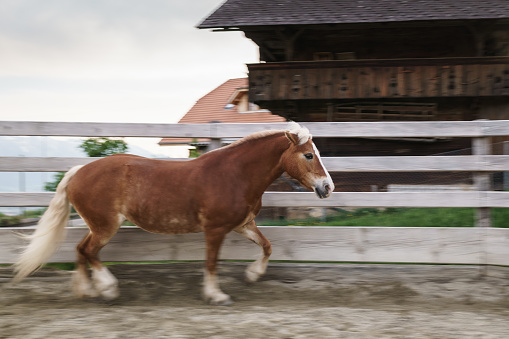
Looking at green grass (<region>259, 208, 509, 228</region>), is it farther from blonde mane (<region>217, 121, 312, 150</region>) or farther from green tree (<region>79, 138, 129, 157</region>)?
green tree (<region>79, 138, 129, 157</region>)

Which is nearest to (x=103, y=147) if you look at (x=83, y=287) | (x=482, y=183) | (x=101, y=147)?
(x=101, y=147)

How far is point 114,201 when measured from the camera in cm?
456

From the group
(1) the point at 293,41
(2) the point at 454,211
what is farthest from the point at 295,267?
(1) the point at 293,41

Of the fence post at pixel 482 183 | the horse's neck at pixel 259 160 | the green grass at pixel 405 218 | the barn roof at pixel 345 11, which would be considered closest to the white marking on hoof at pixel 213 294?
the horse's neck at pixel 259 160

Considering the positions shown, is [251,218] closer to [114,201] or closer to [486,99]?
[114,201]

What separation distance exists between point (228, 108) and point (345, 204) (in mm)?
26172

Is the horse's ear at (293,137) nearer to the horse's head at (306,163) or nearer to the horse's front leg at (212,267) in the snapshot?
the horse's head at (306,163)

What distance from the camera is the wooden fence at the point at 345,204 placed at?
5.20 m

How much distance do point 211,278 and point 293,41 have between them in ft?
42.3

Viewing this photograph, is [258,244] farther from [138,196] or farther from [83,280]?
[83,280]

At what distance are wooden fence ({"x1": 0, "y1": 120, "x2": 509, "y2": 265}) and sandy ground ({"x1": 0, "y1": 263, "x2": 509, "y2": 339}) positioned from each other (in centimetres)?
17

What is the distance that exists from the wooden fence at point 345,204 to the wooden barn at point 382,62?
10.2 meters

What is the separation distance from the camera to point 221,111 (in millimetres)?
31031

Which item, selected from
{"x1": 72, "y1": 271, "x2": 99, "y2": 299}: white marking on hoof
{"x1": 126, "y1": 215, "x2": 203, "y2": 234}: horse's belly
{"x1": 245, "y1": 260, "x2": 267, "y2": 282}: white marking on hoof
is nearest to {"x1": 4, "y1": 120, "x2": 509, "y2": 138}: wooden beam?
{"x1": 126, "y1": 215, "x2": 203, "y2": 234}: horse's belly
